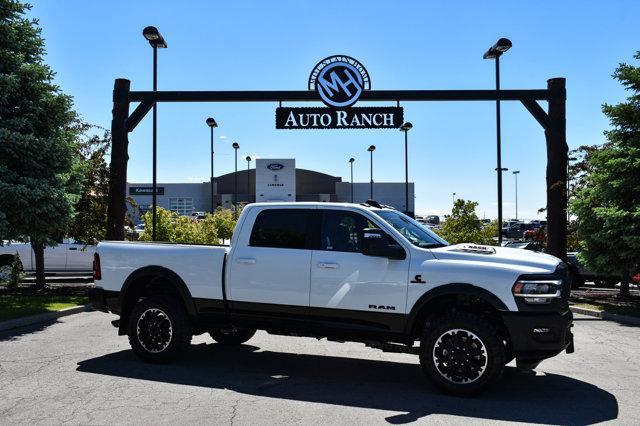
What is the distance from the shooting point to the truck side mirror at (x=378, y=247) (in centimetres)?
648

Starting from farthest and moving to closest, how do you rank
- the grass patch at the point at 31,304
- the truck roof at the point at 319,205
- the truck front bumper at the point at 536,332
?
the grass patch at the point at 31,304
the truck roof at the point at 319,205
the truck front bumper at the point at 536,332

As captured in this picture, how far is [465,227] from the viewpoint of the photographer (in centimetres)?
2225

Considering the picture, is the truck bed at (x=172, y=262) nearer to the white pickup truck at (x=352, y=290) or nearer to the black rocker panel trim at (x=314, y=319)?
the white pickup truck at (x=352, y=290)

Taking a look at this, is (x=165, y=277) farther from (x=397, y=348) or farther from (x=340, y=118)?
(x=340, y=118)

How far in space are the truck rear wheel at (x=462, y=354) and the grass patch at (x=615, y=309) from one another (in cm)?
741

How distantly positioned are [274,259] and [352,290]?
1.07 m

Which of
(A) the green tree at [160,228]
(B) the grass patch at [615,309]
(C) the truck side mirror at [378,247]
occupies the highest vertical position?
(A) the green tree at [160,228]

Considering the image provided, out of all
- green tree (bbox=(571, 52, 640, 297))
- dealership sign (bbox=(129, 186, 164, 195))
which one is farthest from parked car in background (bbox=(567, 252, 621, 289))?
dealership sign (bbox=(129, 186, 164, 195))

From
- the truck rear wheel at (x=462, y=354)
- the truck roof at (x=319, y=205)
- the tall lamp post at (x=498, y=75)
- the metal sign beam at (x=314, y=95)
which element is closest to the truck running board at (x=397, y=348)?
the truck rear wheel at (x=462, y=354)

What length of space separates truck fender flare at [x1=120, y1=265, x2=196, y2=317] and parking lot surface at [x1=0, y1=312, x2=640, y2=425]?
79cm

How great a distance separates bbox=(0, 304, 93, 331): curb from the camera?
34.3 feet

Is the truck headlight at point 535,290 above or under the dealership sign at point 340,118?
under

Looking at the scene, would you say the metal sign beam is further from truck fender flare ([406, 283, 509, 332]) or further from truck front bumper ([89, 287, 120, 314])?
truck fender flare ([406, 283, 509, 332])

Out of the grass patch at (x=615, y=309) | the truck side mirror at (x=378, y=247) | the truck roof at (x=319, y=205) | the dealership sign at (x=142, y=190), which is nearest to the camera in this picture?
the truck side mirror at (x=378, y=247)
